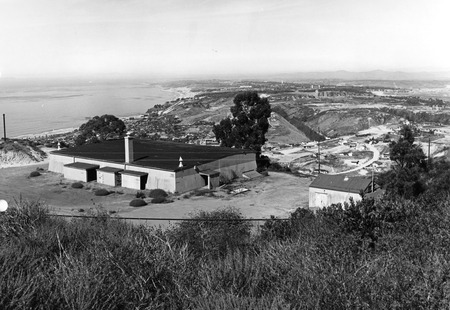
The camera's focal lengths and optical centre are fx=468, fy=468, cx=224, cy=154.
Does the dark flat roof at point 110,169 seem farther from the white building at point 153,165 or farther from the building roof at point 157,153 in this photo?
the building roof at point 157,153

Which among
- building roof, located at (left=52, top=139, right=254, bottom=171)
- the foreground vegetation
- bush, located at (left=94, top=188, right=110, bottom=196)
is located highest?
the foreground vegetation

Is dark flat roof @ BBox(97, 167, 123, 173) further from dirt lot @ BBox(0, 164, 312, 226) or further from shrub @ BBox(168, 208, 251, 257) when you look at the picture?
shrub @ BBox(168, 208, 251, 257)

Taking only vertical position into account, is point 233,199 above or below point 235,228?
below

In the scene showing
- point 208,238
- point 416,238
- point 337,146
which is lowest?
point 337,146

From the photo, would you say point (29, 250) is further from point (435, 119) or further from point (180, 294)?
point (435, 119)

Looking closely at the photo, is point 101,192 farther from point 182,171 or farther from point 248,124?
point 248,124

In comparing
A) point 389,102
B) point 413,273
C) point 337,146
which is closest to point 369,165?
point 337,146

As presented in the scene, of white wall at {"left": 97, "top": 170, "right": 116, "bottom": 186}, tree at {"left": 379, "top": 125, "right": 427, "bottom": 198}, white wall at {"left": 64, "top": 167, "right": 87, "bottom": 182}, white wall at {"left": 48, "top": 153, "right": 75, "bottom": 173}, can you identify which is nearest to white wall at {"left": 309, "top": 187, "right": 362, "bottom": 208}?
tree at {"left": 379, "top": 125, "right": 427, "bottom": 198}
